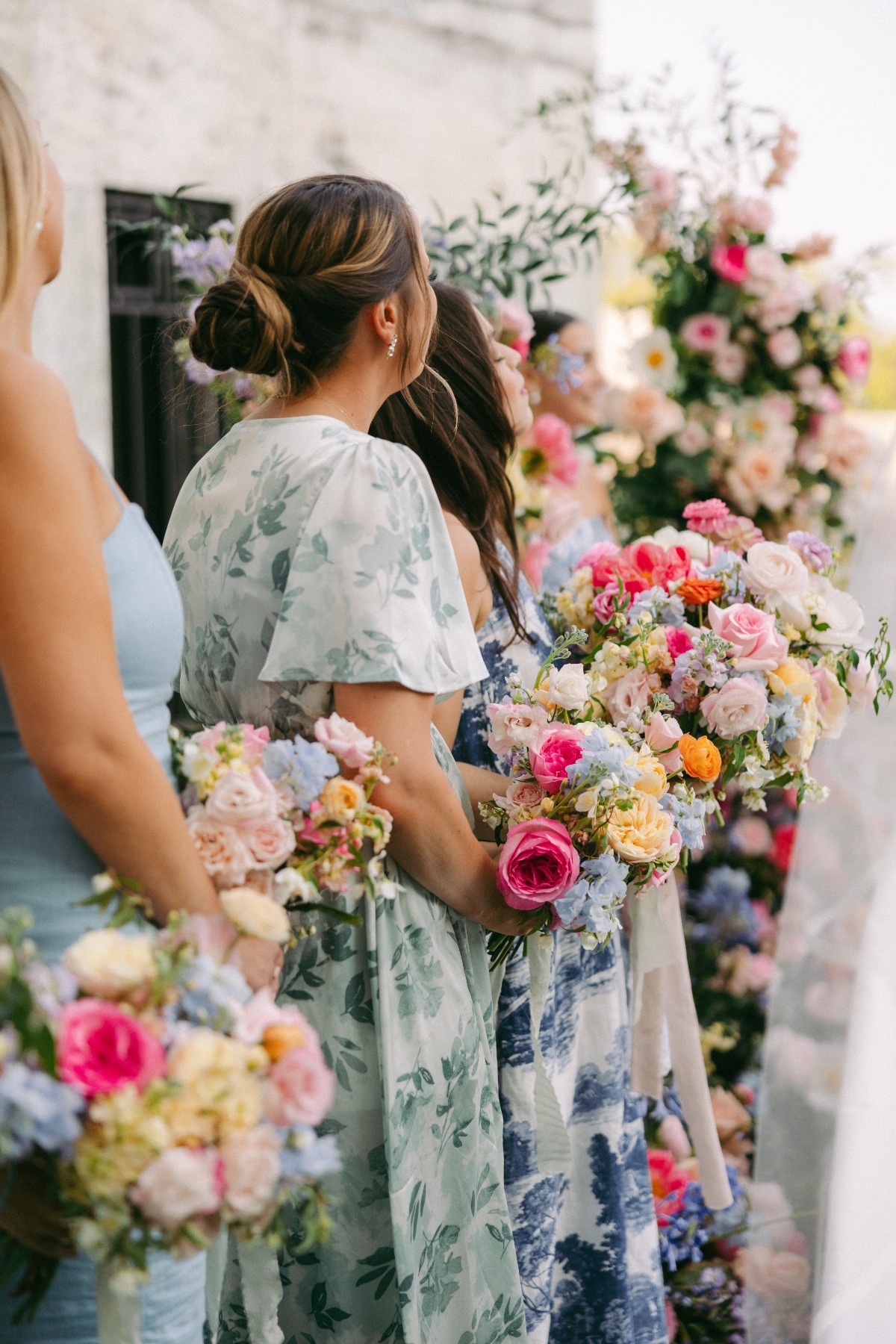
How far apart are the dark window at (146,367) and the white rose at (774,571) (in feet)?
5.03

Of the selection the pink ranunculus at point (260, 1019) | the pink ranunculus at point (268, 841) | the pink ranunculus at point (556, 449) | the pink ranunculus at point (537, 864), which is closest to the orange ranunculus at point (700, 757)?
the pink ranunculus at point (537, 864)

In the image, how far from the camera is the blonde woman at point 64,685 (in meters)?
0.95

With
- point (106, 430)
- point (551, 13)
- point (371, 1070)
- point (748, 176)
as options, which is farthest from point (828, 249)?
point (371, 1070)

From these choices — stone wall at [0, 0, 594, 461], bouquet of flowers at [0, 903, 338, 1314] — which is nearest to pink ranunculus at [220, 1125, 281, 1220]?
bouquet of flowers at [0, 903, 338, 1314]

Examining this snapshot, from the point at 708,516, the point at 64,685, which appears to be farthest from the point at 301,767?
the point at 708,516

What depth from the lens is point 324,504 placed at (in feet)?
4.20

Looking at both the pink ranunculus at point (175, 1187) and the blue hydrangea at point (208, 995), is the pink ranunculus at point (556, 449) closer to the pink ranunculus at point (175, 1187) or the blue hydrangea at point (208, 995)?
the blue hydrangea at point (208, 995)

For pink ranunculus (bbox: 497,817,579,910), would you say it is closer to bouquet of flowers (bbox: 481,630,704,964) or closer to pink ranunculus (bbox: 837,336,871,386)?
bouquet of flowers (bbox: 481,630,704,964)

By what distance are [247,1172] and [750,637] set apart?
1.05 m

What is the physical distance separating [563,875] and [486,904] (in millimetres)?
118

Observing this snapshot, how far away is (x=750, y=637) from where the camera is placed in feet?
5.37

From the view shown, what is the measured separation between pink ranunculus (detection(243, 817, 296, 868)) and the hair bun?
1.83 feet

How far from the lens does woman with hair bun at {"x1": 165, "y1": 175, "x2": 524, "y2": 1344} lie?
4.20ft

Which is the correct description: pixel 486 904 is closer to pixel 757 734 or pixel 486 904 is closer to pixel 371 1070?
pixel 371 1070
